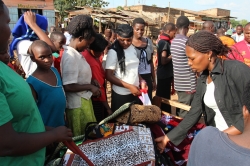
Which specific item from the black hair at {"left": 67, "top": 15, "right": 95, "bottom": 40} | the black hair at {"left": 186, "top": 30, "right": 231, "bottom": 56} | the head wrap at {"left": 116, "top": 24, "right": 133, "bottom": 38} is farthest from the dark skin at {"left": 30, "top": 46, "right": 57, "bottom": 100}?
the black hair at {"left": 186, "top": 30, "right": 231, "bottom": 56}

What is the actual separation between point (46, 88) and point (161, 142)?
1129mm

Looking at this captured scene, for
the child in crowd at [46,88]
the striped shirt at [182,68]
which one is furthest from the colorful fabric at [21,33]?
the striped shirt at [182,68]

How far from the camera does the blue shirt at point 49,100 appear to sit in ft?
6.17

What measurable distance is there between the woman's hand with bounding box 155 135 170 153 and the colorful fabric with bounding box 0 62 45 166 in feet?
3.73

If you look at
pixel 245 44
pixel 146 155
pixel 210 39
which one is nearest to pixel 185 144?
pixel 146 155

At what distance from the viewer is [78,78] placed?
89.8 inches

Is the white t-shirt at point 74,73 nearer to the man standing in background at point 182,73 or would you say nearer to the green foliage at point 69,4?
the man standing in background at point 182,73

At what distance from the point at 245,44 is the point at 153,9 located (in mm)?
23314

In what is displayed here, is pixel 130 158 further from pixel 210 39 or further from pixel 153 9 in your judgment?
pixel 153 9

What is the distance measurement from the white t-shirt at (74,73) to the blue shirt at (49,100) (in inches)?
5.6

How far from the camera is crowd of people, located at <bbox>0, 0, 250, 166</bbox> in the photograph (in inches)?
41.2

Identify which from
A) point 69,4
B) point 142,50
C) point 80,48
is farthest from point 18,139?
point 69,4

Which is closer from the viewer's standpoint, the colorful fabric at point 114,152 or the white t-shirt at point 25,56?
the colorful fabric at point 114,152

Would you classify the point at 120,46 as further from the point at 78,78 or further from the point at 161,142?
the point at 161,142
